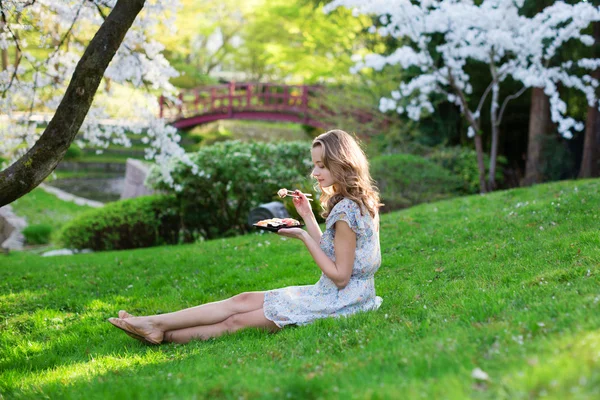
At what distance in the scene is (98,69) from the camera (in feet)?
15.4

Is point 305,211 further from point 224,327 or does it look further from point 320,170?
point 224,327

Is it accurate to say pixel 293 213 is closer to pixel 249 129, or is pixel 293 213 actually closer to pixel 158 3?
pixel 158 3

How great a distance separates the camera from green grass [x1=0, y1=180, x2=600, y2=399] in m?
2.68

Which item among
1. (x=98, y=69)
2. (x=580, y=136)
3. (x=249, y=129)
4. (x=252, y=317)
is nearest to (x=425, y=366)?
(x=252, y=317)

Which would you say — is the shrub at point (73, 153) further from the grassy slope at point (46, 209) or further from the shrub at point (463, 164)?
the shrub at point (463, 164)

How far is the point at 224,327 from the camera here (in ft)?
14.3

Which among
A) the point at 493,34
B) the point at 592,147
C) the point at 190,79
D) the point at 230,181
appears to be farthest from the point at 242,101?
the point at 493,34

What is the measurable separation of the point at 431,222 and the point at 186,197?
201 inches

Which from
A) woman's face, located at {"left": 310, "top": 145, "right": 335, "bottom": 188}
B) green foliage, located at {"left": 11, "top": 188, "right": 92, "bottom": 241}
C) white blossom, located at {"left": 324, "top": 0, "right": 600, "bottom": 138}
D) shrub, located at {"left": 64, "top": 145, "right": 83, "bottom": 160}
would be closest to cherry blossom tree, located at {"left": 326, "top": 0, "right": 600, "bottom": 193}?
white blossom, located at {"left": 324, "top": 0, "right": 600, "bottom": 138}

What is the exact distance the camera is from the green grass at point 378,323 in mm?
2680

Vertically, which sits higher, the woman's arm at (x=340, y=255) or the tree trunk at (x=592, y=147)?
the tree trunk at (x=592, y=147)

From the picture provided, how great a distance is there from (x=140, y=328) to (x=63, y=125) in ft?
5.41

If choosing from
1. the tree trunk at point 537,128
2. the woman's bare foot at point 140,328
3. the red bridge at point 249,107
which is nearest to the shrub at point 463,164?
the tree trunk at point 537,128

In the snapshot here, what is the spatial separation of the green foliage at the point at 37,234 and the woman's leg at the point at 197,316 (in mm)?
11605
